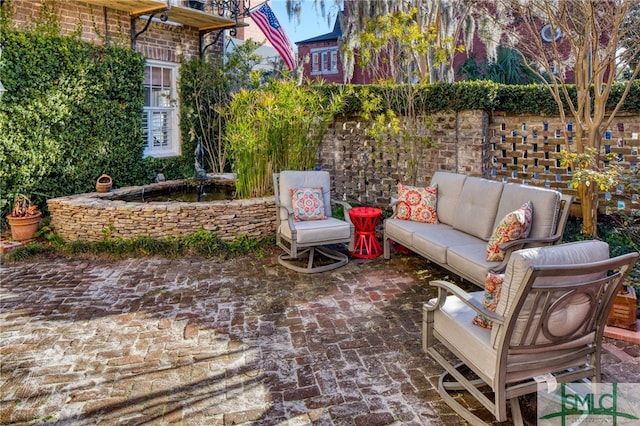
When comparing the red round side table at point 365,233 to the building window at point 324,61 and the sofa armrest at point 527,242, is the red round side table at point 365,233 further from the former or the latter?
the building window at point 324,61

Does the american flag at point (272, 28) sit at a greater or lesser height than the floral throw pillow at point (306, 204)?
greater

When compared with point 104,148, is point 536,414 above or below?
below

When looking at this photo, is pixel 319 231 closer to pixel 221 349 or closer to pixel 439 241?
pixel 439 241

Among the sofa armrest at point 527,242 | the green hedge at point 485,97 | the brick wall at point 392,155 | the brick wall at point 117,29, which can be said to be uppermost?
the brick wall at point 117,29

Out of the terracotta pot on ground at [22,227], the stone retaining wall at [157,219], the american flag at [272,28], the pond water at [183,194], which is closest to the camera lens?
the stone retaining wall at [157,219]

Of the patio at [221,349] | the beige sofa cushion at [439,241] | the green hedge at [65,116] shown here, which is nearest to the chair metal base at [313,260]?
the patio at [221,349]

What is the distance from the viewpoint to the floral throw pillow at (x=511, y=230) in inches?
142

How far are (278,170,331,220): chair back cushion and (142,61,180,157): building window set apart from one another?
4247 millimetres

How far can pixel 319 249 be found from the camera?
5.64 meters

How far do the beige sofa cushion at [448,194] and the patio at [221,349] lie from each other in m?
0.61

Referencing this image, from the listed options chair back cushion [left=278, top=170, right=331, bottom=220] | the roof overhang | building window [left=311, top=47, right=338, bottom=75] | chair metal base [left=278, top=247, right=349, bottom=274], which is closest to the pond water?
chair back cushion [left=278, top=170, right=331, bottom=220]

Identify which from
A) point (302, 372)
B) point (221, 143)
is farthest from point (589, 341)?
point (221, 143)

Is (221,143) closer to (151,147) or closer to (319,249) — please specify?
(151,147)

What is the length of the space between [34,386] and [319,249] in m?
3.33
